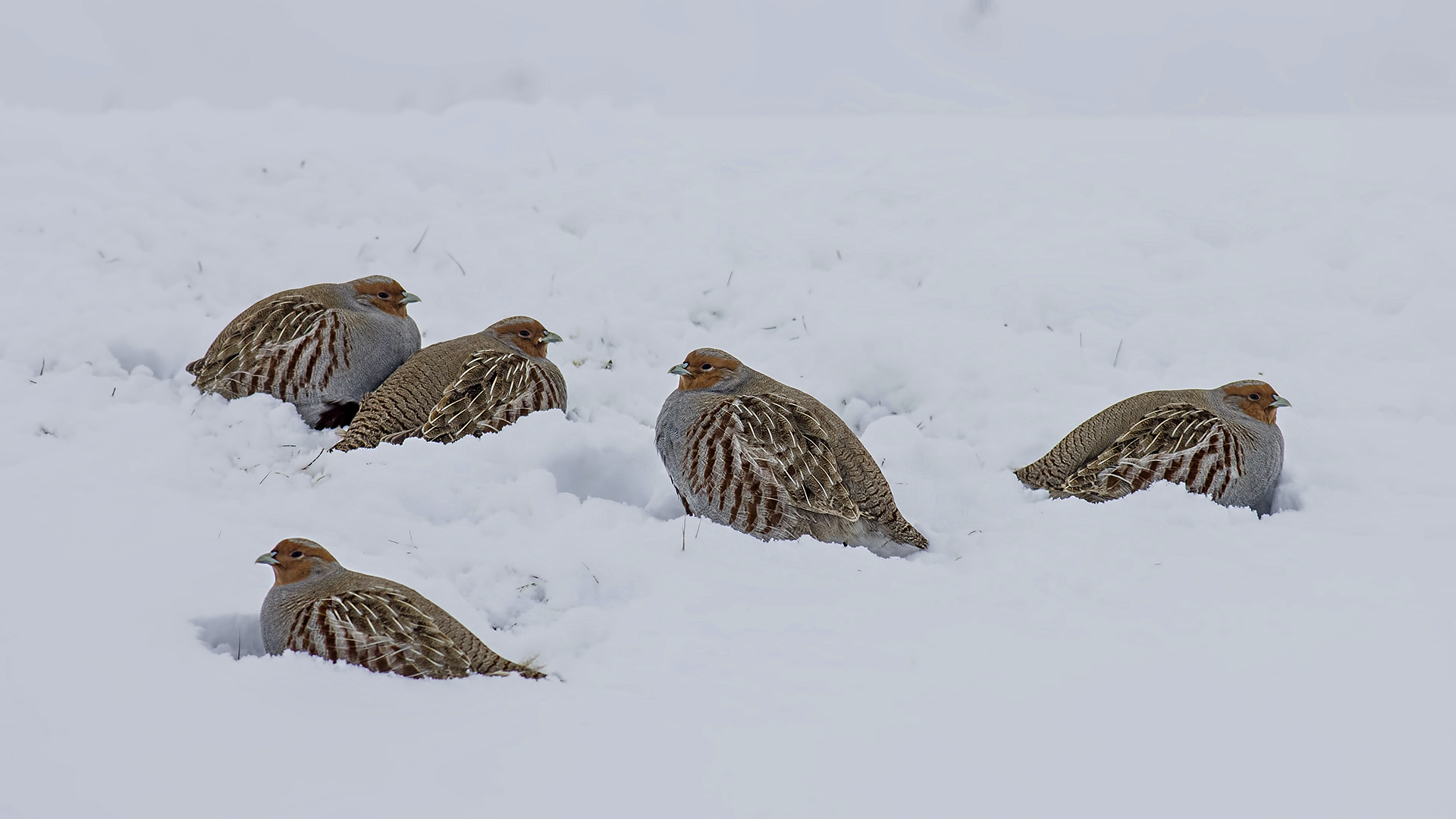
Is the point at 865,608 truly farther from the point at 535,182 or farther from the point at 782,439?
the point at 535,182

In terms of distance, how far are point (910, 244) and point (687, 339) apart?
1853 millimetres

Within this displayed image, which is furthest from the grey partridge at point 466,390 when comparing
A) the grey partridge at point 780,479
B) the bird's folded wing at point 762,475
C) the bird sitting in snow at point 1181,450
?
the bird sitting in snow at point 1181,450

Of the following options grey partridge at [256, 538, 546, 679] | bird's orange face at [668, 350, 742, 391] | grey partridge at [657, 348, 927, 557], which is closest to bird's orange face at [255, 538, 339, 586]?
grey partridge at [256, 538, 546, 679]

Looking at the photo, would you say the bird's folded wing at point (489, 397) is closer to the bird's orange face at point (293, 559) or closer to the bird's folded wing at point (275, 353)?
the bird's folded wing at point (275, 353)

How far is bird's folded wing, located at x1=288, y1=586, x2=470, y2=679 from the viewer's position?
2889mm

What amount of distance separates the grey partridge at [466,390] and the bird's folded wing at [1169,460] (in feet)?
8.13

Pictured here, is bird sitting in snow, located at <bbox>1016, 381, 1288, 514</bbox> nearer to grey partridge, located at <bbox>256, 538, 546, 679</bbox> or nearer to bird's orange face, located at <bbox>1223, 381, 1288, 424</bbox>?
bird's orange face, located at <bbox>1223, 381, 1288, 424</bbox>

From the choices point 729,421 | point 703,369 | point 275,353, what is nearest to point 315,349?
point 275,353

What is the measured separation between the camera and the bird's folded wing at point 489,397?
4.80 metres

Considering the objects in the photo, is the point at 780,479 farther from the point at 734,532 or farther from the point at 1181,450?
the point at 1181,450

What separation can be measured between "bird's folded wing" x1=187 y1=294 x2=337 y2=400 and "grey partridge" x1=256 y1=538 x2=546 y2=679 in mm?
2283

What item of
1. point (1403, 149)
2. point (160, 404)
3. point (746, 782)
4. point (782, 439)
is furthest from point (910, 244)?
point (746, 782)

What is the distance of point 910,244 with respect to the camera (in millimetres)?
7066

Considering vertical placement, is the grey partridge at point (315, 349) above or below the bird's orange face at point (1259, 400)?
below
